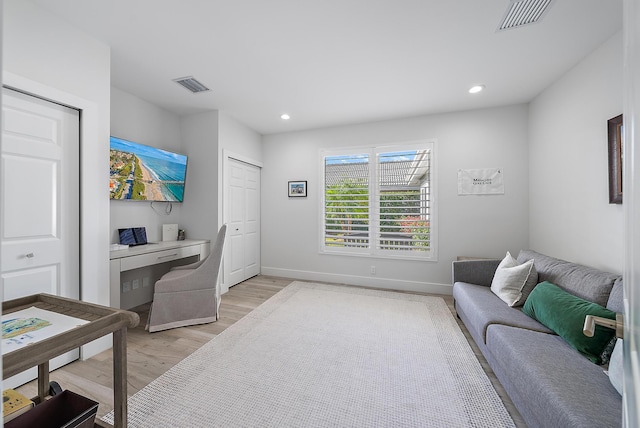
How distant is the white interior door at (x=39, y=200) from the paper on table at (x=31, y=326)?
78 cm

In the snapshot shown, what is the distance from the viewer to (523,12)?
204 cm

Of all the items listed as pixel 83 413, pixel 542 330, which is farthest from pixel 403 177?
pixel 83 413

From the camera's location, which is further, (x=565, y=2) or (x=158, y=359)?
(x=158, y=359)

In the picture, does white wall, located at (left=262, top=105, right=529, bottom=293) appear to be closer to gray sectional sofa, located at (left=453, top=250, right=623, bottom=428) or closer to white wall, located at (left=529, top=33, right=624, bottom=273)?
white wall, located at (left=529, top=33, right=624, bottom=273)

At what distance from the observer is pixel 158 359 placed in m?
2.28

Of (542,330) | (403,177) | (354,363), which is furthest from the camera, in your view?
(403,177)

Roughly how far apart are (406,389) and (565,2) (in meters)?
2.86

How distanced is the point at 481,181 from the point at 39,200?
4.50m

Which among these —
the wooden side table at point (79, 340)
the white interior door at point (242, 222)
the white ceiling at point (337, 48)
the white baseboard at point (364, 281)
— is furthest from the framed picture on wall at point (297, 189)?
the wooden side table at point (79, 340)

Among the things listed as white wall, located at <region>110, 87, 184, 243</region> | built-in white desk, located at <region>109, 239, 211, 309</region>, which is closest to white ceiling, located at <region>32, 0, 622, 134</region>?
white wall, located at <region>110, 87, 184, 243</region>

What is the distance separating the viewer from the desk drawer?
2703 mm

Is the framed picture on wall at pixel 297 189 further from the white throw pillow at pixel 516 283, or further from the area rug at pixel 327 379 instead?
the white throw pillow at pixel 516 283

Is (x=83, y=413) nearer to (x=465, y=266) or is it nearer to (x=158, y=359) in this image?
(x=158, y=359)

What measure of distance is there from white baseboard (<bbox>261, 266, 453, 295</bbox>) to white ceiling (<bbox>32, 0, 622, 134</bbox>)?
7.93 feet
